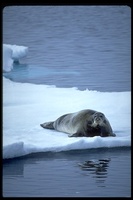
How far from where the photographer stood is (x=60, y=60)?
6996 mm

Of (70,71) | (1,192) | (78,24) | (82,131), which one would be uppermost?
(78,24)

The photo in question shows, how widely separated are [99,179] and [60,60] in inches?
77.7

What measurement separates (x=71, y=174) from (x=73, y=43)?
1801 mm

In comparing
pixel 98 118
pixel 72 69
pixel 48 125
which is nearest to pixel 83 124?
pixel 98 118

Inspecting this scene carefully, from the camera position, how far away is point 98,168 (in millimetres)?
5719

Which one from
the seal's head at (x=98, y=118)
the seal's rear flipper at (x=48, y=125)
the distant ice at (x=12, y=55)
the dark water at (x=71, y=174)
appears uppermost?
the distant ice at (x=12, y=55)

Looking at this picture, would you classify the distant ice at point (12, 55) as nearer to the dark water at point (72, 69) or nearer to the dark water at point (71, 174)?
the dark water at point (72, 69)

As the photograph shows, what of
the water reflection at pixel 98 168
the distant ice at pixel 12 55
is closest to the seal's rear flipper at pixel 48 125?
the distant ice at pixel 12 55

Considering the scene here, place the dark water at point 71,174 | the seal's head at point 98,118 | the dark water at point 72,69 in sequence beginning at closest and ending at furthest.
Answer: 1. the dark water at point 71,174
2. the dark water at point 72,69
3. the seal's head at point 98,118

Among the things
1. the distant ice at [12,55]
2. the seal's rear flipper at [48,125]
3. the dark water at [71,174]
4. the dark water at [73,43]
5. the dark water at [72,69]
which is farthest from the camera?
the seal's rear flipper at [48,125]

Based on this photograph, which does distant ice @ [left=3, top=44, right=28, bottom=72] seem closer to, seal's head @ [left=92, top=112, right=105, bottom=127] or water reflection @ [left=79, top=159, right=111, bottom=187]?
seal's head @ [left=92, top=112, right=105, bottom=127]

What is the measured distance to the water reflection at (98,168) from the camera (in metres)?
5.45

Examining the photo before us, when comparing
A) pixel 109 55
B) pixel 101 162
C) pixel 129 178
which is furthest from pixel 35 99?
pixel 129 178
